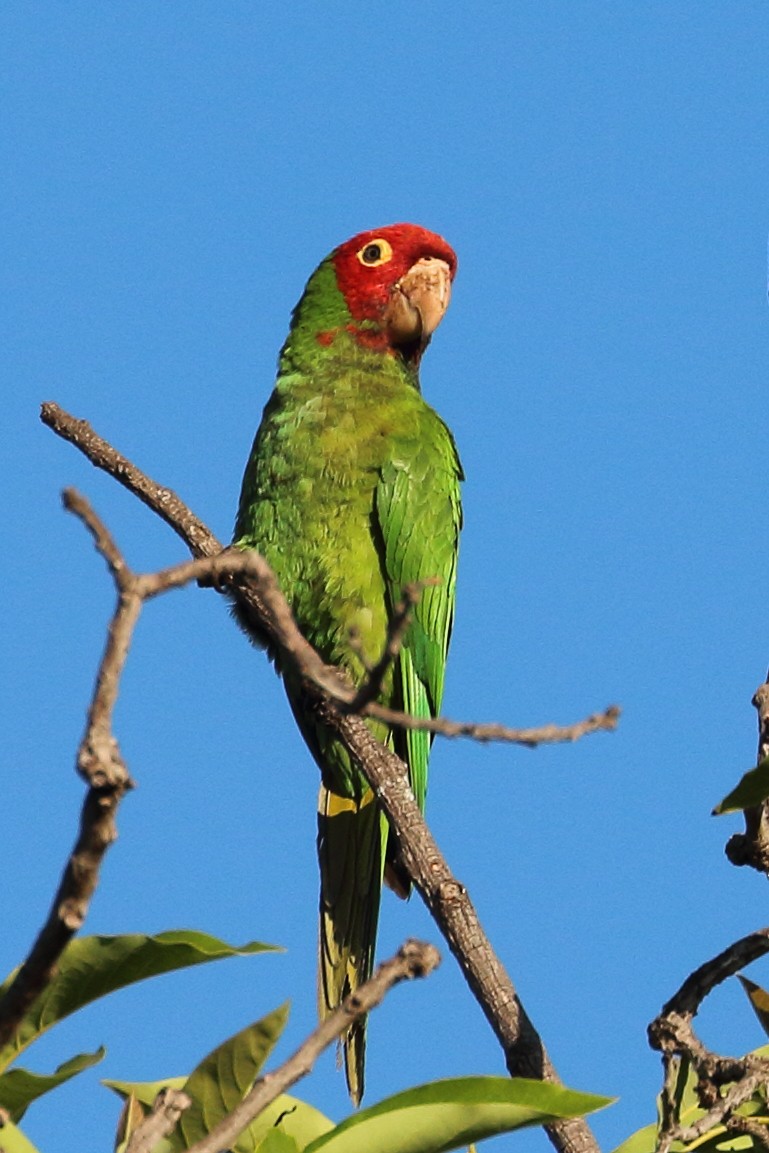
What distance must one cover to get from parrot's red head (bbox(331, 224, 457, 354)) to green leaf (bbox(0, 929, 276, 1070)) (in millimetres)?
3845

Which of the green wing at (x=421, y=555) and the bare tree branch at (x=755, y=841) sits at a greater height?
the green wing at (x=421, y=555)

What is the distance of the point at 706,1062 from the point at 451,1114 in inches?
22.1

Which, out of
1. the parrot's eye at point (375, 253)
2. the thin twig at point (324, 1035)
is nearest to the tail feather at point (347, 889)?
the parrot's eye at point (375, 253)

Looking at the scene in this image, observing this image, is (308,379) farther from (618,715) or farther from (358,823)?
(618,715)

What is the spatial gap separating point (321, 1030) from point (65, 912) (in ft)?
1.23

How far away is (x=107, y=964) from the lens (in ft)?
6.98

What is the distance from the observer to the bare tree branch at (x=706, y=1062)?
228 centimetres

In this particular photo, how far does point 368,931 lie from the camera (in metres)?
4.86

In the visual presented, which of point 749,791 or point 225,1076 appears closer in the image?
point 749,791

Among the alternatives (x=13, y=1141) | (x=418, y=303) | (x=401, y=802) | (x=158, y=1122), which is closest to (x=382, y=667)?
(x=158, y=1122)

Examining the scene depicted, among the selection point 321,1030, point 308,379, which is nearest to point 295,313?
point 308,379

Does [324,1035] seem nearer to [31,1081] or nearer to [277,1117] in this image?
[31,1081]

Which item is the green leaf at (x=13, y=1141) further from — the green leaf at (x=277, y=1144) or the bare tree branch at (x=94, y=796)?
the bare tree branch at (x=94, y=796)

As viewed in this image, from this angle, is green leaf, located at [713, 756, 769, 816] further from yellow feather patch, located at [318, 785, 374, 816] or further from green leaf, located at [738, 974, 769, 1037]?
yellow feather patch, located at [318, 785, 374, 816]
